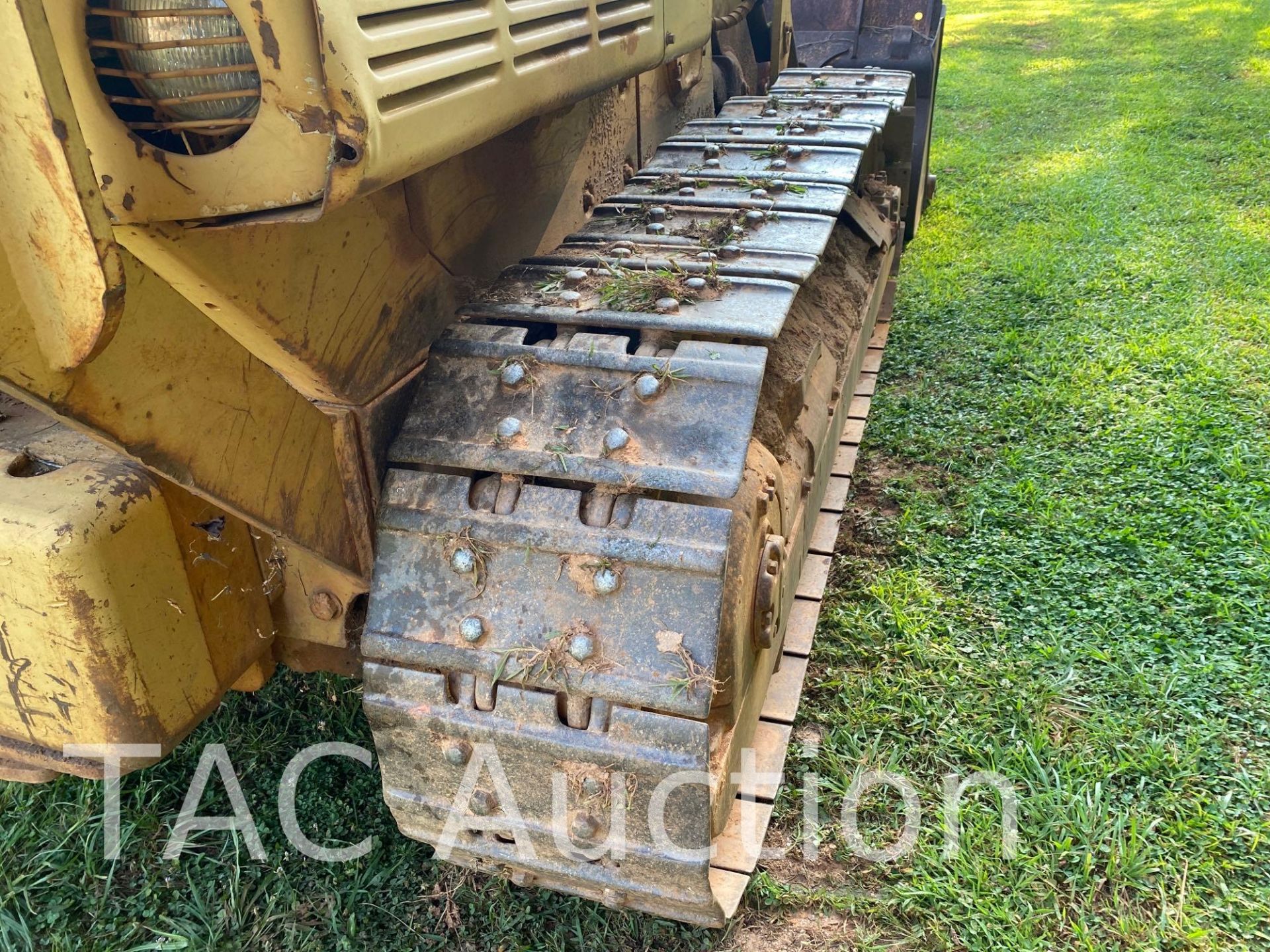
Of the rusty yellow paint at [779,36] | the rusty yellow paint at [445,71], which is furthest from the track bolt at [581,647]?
the rusty yellow paint at [779,36]

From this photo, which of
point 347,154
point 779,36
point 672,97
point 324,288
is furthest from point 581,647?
point 779,36

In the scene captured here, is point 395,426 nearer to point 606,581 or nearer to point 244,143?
point 606,581

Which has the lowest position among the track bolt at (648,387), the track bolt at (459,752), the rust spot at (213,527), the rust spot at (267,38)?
the track bolt at (459,752)

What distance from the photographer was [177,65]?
4.16ft

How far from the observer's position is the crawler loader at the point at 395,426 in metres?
1.26

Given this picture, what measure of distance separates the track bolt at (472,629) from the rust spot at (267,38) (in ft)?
2.92

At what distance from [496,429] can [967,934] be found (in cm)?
153

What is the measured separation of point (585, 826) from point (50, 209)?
1.20 meters

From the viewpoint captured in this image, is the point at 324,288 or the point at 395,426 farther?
the point at 395,426

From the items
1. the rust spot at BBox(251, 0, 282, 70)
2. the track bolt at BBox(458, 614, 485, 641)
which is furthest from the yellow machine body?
the track bolt at BBox(458, 614, 485, 641)

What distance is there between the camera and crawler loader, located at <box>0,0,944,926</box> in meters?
1.26

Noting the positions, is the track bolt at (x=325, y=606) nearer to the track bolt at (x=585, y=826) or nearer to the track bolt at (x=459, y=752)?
the track bolt at (x=459, y=752)

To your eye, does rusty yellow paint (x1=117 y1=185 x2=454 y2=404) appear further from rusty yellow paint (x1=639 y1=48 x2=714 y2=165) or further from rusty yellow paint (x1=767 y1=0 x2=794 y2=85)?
rusty yellow paint (x1=767 y1=0 x2=794 y2=85)

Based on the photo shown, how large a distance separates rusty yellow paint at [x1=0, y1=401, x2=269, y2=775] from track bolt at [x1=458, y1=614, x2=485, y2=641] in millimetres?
454
